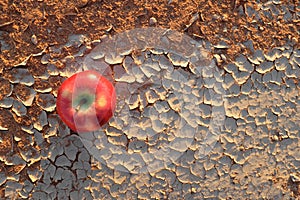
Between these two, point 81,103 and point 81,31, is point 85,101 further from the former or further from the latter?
point 81,31

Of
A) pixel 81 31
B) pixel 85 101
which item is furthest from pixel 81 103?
pixel 81 31

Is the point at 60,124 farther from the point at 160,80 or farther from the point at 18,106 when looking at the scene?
the point at 160,80

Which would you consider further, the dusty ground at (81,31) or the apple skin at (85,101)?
the dusty ground at (81,31)

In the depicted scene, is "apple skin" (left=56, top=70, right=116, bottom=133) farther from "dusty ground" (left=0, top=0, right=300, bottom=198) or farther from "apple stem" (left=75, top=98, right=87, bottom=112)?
"dusty ground" (left=0, top=0, right=300, bottom=198)

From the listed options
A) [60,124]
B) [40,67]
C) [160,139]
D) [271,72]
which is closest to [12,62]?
[40,67]

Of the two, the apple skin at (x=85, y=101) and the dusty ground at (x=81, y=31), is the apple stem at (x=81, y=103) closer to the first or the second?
the apple skin at (x=85, y=101)

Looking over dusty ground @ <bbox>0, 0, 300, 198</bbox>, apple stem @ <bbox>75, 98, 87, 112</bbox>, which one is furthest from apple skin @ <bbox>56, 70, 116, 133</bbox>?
dusty ground @ <bbox>0, 0, 300, 198</bbox>

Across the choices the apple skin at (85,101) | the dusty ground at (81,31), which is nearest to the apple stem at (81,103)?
the apple skin at (85,101)
